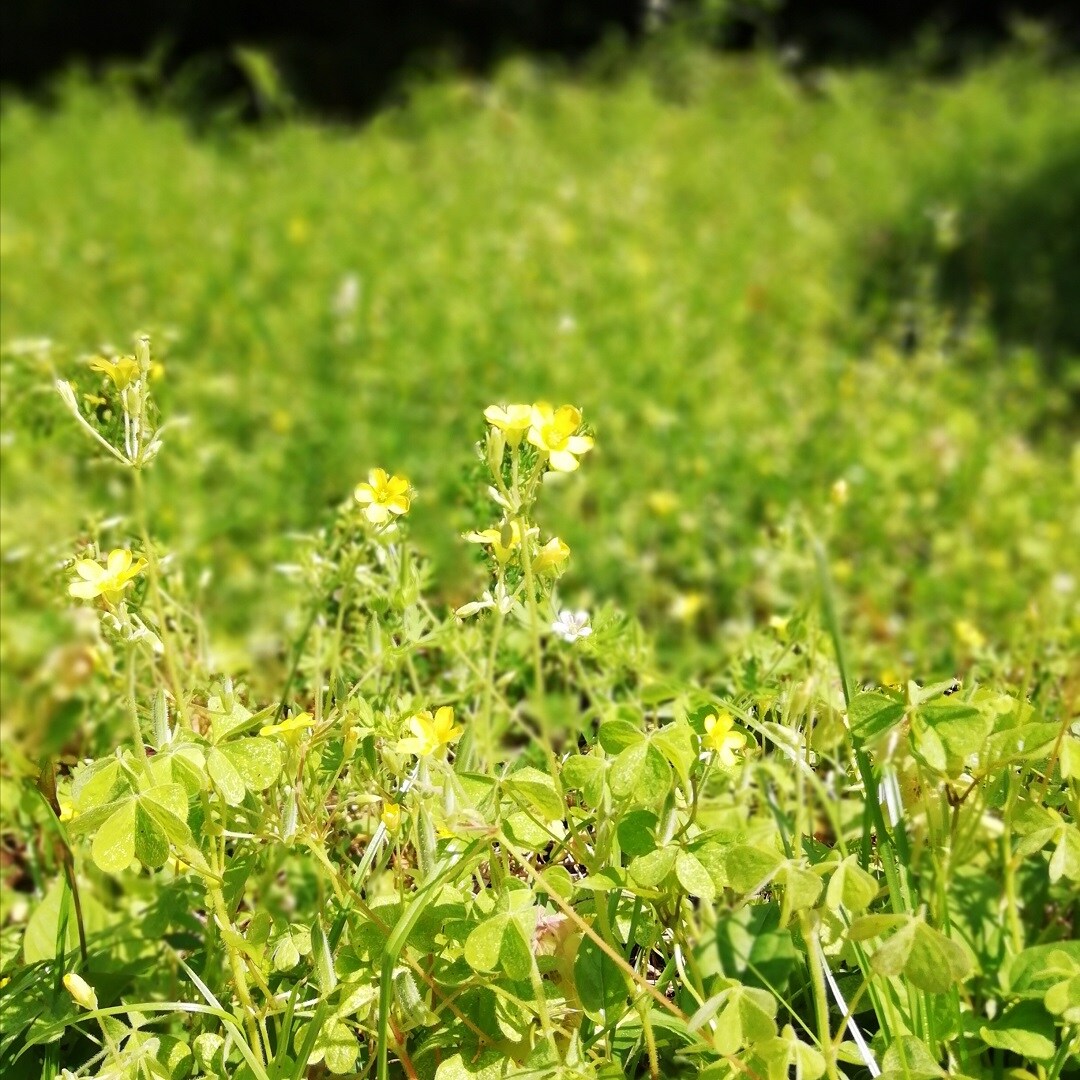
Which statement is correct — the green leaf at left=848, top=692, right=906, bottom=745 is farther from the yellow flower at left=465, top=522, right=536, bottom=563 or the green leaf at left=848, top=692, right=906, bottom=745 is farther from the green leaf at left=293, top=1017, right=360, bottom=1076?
the green leaf at left=293, top=1017, right=360, bottom=1076

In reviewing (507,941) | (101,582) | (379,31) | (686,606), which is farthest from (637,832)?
(379,31)

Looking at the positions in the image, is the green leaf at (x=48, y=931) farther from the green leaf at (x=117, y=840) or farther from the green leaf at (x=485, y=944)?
the green leaf at (x=485, y=944)

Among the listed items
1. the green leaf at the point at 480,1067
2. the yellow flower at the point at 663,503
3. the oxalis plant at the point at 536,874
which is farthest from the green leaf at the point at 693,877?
the yellow flower at the point at 663,503

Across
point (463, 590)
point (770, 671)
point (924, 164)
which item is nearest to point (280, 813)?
point (770, 671)

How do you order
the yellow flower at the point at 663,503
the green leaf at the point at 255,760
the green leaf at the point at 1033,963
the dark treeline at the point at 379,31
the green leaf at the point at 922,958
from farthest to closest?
the dark treeline at the point at 379,31 < the yellow flower at the point at 663,503 < the green leaf at the point at 1033,963 < the green leaf at the point at 255,760 < the green leaf at the point at 922,958

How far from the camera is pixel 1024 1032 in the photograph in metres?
1.03

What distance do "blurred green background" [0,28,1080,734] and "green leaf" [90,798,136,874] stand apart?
1.68ft

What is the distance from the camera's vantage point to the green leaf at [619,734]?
3.15ft

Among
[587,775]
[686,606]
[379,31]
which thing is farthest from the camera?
[379,31]

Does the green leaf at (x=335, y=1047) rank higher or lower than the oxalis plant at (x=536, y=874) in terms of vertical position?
lower

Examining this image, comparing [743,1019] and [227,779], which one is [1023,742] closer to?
[743,1019]

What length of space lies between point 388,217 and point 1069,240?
275 cm

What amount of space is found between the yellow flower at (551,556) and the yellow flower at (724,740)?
192mm

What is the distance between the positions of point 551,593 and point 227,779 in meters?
0.38
